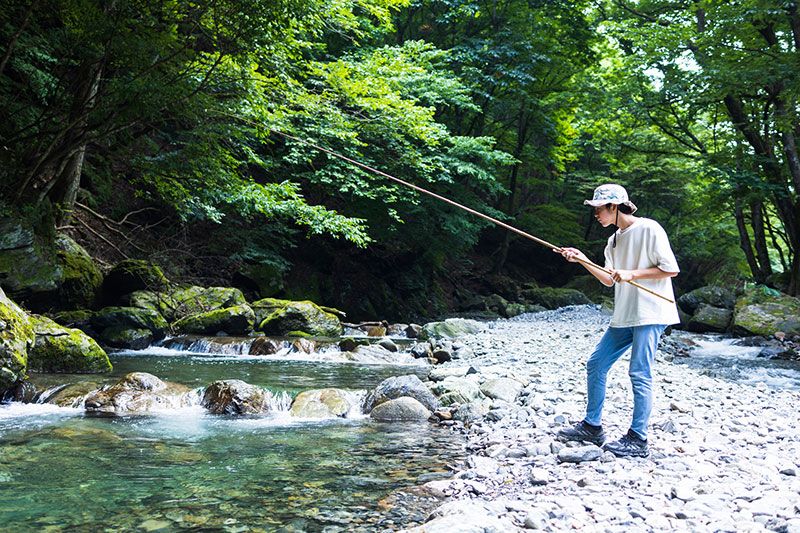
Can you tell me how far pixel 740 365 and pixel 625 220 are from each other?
24.3 ft

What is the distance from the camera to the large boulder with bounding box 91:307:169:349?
1043 cm

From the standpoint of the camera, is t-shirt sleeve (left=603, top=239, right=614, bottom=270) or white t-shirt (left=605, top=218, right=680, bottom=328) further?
t-shirt sleeve (left=603, top=239, right=614, bottom=270)

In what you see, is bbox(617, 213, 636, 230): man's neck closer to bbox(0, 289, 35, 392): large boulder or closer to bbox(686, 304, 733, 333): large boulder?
bbox(0, 289, 35, 392): large boulder

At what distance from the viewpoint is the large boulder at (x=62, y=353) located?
25.2 feet

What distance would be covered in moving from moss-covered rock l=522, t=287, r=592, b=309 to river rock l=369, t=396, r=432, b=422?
17936 mm

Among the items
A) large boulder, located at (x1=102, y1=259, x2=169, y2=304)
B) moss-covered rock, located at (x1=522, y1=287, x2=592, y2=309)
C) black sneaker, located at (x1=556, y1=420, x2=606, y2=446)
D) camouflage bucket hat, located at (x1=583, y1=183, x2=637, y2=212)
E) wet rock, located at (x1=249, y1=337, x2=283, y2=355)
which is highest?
camouflage bucket hat, located at (x1=583, y1=183, x2=637, y2=212)

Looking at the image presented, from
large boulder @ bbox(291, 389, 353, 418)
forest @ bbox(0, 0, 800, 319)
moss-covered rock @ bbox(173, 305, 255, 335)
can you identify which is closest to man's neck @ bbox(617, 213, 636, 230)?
large boulder @ bbox(291, 389, 353, 418)

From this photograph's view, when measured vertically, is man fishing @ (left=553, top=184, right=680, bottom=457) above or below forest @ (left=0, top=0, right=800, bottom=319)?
below

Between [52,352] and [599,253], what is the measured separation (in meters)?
25.1

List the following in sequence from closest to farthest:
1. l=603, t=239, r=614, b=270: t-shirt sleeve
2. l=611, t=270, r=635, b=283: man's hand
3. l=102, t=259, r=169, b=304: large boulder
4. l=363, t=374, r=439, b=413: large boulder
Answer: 1. l=611, t=270, r=635, b=283: man's hand
2. l=603, t=239, r=614, b=270: t-shirt sleeve
3. l=363, t=374, r=439, b=413: large boulder
4. l=102, t=259, r=169, b=304: large boulder

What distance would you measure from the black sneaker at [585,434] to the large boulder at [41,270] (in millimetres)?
8582

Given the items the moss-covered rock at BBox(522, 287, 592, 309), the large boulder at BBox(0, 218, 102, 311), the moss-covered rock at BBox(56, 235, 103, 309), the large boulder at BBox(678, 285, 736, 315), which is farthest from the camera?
the moss-covered rock at BBox(522, 287, 592, 309)

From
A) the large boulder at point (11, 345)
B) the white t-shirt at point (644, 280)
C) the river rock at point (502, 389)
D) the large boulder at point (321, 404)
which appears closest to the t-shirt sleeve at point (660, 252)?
the white t-shirt at point (644, 280)

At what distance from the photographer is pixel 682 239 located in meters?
26.8
